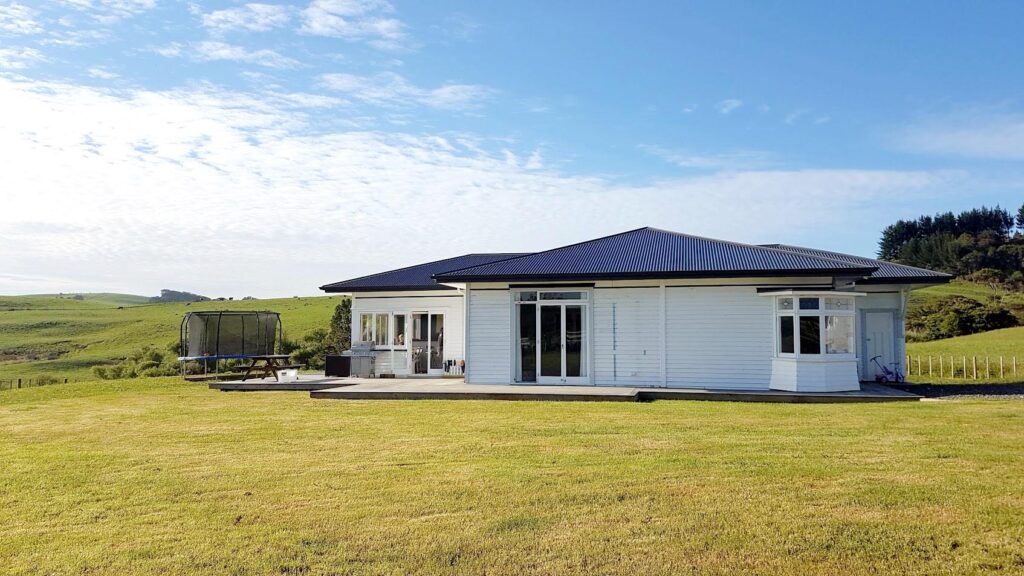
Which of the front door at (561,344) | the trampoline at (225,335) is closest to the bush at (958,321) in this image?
the front door at (561,344)

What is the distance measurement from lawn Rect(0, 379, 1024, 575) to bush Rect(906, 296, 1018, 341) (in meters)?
31.1

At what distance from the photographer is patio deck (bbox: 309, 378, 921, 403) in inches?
561

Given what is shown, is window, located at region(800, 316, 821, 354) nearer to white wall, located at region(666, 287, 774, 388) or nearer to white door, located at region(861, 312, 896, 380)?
white wall, located at region(666, 287, 774, 388)

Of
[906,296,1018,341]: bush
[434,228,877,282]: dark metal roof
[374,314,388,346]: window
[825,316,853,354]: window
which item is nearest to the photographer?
[825,316,853,354]: window

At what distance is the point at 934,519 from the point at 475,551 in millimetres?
3374

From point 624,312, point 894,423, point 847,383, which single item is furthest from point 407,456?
point 847,383

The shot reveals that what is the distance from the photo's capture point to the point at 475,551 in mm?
5039

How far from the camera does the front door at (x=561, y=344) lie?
16750 mm

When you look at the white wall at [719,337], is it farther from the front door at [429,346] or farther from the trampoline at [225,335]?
the trampoline at [225,335]

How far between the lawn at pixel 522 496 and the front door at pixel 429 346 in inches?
366

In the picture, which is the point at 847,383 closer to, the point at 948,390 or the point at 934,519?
the point at 948,390

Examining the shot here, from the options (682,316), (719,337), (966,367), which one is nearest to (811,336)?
(719,337)

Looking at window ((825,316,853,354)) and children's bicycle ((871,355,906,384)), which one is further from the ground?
window ((825,316,853,354))

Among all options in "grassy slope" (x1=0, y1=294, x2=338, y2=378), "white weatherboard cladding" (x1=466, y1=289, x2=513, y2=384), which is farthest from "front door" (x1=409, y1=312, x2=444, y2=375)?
"grassy slope" (x1=0, y1=294, x2=338, y2=378)
